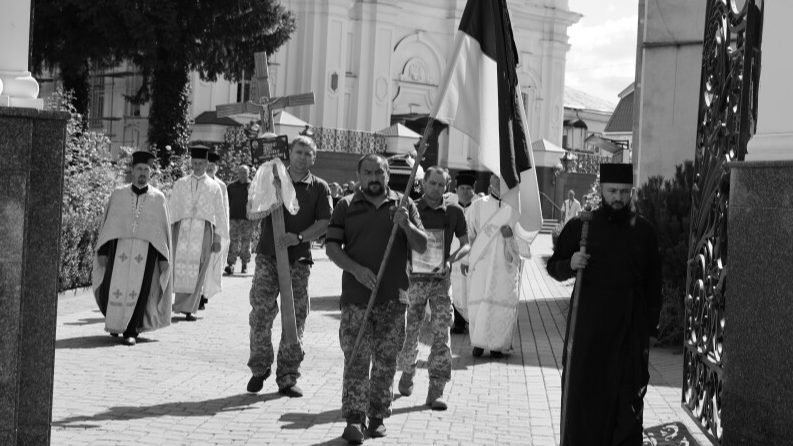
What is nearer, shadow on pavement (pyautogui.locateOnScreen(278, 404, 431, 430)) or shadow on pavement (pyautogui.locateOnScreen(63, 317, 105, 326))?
shadow on pavement (pyautogui.locateOnScreen(278, 404, 431, 430))

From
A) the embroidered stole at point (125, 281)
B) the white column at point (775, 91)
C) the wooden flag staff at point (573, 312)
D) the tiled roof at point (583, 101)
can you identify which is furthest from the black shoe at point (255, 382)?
the tiled roof at point (583, 101)

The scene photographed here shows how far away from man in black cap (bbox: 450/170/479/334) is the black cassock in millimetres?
6772

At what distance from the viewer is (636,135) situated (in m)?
19.0

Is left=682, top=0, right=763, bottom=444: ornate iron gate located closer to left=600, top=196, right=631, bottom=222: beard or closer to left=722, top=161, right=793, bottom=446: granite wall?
left=722, top=161, right=793, bottom=446: granite wall

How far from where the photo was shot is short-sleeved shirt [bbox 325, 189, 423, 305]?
8.83m

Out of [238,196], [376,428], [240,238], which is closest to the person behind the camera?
[376,428]

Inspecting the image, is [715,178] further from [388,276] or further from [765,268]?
[388,276]

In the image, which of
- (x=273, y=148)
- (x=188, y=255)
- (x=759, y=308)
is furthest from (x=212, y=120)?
(x=759, y=308)

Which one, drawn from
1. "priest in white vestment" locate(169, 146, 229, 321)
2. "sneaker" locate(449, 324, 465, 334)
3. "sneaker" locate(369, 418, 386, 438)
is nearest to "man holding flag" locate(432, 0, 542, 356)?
"sneaker" locate(369, 418, 386, 438)

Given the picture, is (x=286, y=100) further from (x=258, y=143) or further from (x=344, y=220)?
(x=344, y=220)

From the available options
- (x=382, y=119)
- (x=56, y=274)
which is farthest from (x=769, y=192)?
(x=382, y=119)

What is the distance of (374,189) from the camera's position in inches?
351

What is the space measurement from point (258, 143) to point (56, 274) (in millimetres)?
3776

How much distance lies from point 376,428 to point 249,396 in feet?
6.03
